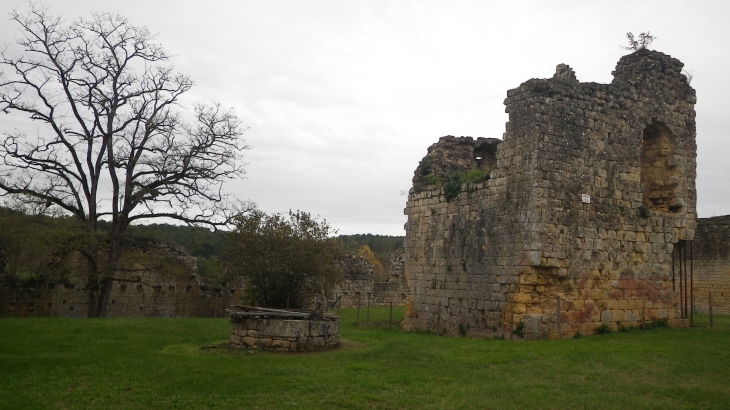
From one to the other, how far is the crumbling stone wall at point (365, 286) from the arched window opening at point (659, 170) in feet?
47.9

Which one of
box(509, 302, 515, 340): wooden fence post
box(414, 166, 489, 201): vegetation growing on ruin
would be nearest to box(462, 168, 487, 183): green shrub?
box(414, 166, 489, 201): vegetation growing on ruin

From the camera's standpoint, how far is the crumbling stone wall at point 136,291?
19.9 m

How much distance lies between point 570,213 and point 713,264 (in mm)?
14382

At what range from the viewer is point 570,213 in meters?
12.8

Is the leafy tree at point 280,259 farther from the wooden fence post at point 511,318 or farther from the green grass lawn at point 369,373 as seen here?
the wooden fence post at point 511,318

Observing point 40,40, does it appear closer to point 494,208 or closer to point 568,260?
point 494,208

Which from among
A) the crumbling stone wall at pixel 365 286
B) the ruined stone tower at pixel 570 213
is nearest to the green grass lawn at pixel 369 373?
the ruined stone tower at pixel 570 213

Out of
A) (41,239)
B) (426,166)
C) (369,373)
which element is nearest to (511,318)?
(369,373)

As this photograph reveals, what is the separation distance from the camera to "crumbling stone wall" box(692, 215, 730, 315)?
23297 millimetres

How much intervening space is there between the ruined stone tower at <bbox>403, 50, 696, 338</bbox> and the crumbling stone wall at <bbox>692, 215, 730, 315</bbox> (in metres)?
10.3

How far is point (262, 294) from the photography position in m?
14.4

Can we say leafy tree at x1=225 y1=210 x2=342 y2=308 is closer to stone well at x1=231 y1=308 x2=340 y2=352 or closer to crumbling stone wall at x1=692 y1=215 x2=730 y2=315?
stone well at x1=231 y1=308 x2=340 y2=352

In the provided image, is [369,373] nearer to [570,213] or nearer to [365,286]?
[570,213]

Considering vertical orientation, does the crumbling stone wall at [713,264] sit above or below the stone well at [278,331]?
above
